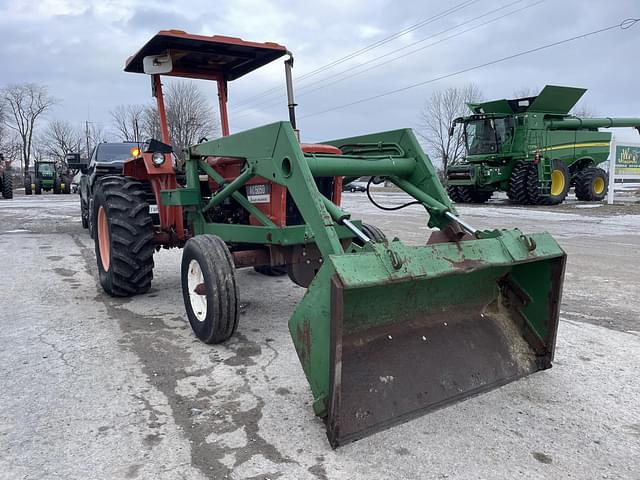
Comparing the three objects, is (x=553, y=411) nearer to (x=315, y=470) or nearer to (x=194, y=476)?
(x=315, y=470)

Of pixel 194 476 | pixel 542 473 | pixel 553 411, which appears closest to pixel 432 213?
pixel 553 411

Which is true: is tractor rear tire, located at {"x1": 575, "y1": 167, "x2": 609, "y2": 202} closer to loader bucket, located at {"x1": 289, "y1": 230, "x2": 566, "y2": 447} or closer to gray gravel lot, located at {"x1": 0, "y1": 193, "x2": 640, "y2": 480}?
gray gravel lot, located at {"x1": 0, "y1": 193, "x2": 640, "y2": 480}

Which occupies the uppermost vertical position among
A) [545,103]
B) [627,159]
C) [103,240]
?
[545,103]

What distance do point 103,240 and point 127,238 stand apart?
92 cm

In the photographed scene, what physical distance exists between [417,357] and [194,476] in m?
1.34

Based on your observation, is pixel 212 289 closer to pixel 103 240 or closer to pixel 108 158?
pixel 103 240

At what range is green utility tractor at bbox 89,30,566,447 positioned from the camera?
255 cm

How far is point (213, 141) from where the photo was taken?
14.1ft

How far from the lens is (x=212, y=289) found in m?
3.56

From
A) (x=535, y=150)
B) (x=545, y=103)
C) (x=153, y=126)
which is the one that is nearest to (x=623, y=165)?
(x=535, y=150)

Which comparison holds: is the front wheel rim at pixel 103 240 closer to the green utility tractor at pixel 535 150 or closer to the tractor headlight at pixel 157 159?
the tractor headlight at pixel 157 159

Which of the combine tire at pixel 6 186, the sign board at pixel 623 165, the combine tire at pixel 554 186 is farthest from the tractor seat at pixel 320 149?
the combine tire at pixel 6 186

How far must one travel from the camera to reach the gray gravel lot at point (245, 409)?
2309 millimetres

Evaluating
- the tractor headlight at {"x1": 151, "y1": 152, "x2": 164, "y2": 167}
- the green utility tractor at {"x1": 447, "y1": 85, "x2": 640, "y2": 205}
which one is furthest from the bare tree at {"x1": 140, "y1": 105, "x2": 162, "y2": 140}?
the green utility tractor at {"x1": 447, "y1": 85, "x2": 640, "y2": 205}
